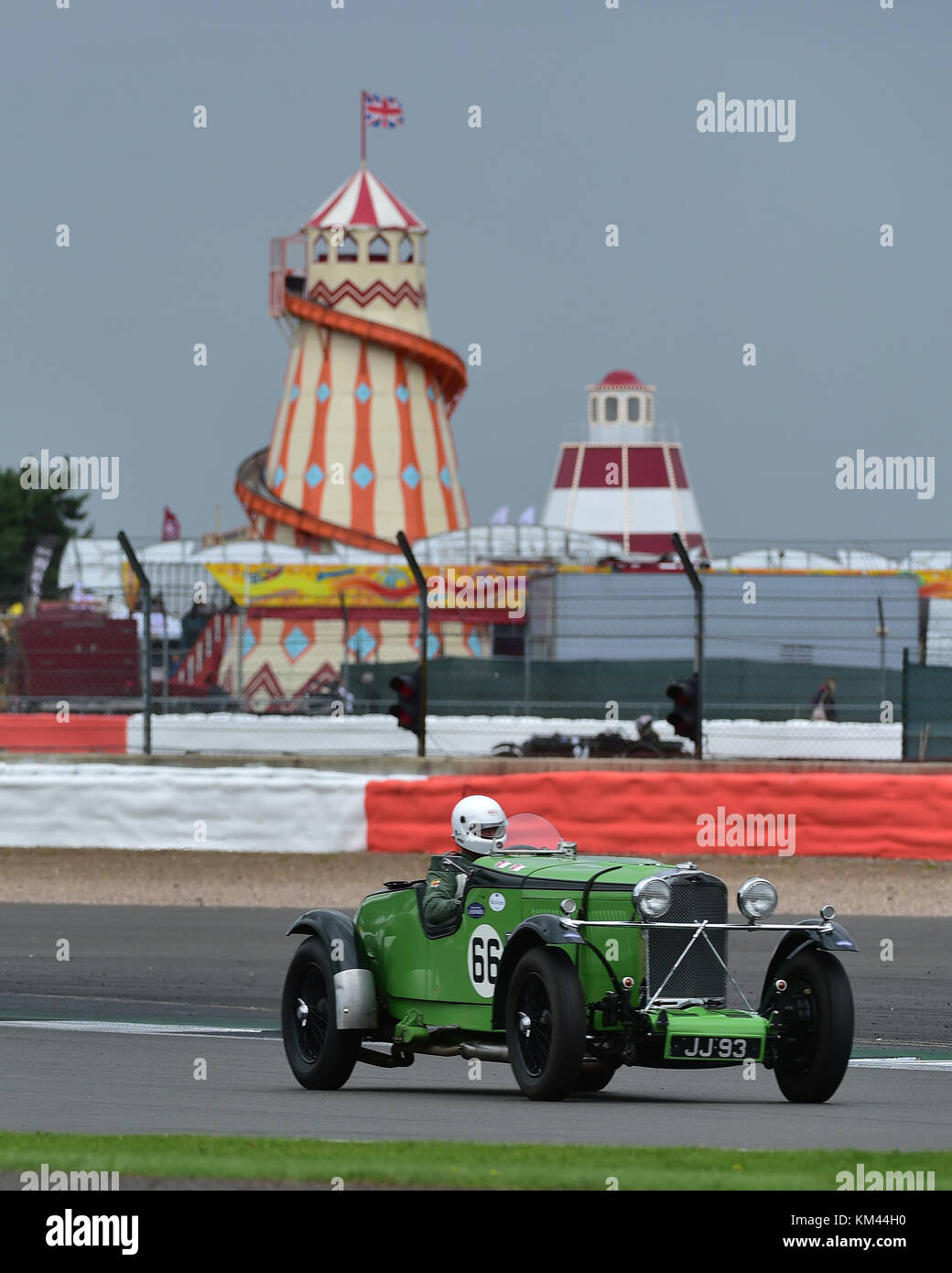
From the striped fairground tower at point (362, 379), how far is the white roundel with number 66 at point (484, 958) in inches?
1736

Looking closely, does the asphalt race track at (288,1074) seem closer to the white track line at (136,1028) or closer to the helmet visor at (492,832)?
the white track line at (136,1028)

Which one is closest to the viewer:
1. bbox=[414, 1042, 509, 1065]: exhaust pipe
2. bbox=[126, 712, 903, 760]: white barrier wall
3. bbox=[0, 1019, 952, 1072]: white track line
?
bbox=[414, 1042, 509, 1065]: exhaust pipe

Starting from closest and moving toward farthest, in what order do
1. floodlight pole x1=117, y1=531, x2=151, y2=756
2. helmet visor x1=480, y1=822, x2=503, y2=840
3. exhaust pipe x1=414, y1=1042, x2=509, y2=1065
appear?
exhaust pipe x1=414, y1=1042, x2=509, y2=1065
helmet visor x1=480, y1=822, x2=503, y2=840
floodlight pole x1=117, y1=531, x2=151, y2=756

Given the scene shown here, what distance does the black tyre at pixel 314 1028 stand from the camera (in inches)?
353

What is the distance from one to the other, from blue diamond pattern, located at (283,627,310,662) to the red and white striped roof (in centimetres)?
2254

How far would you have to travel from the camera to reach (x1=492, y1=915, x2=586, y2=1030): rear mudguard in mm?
8203

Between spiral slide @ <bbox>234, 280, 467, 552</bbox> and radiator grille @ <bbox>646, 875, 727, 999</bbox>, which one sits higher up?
spiral slide @ <bbox>234, 280, 467, 552</bbox>

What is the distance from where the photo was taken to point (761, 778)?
58.2ft

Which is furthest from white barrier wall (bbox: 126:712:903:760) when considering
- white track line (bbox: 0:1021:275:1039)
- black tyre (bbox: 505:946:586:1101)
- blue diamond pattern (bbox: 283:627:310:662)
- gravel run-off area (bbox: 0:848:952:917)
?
black tyre (bbox: 505:946:586:1101)

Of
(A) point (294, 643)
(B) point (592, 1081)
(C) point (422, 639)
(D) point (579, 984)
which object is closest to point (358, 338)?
(A) point (294, 643)

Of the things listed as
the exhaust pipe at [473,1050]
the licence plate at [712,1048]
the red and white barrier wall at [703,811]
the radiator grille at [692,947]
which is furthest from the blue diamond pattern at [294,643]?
the licence plate at [712,1048]

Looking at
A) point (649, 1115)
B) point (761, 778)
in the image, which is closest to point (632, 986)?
point (649, 1115)

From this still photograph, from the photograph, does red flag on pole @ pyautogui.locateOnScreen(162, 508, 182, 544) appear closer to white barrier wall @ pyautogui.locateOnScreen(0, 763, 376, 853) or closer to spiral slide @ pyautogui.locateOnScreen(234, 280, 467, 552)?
spiral slide @ pyautogui.locateOnScreen(234, 280, 467, 552)
